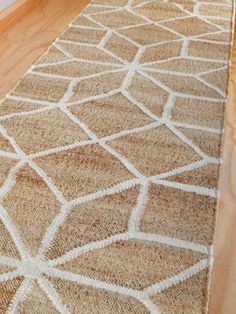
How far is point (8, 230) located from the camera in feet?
4.83

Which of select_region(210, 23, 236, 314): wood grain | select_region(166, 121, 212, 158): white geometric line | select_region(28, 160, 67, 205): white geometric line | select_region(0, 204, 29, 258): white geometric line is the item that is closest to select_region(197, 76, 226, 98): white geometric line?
select_region(210, 23, 236, 314): wood grain

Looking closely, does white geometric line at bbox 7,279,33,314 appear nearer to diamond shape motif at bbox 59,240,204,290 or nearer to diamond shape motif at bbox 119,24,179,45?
diamond shape motif at bbox 59,240,204,290

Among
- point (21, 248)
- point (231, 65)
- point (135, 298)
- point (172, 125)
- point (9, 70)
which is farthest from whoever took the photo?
point (231, 65)

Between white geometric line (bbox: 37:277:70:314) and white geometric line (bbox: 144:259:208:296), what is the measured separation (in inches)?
8.9

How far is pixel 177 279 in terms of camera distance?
1350mm

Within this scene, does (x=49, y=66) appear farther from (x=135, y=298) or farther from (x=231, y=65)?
(x=135, y=298)

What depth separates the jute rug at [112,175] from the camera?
1319mm

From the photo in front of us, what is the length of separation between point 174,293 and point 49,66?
1.52 meters

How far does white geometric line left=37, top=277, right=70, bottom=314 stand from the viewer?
4.07ft

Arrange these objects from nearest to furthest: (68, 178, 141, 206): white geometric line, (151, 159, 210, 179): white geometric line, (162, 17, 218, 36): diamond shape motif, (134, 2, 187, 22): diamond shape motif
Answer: (68, 178, 141, 206): white geometric line < (151, 159, 210, 179): white geometric line < (162, 17, 218, 36): diamond shape motif < (134, 2, 187, 22): diamond shape motif

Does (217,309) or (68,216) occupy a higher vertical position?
(68,216)


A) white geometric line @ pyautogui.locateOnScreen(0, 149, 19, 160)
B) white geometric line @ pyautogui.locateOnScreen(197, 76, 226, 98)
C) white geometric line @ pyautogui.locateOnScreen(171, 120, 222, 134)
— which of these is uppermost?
white geometric line @ pyautogui.locateOnScreen(197, 76, 226, 98)

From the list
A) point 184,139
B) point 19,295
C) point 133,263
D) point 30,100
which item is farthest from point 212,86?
point 19,295

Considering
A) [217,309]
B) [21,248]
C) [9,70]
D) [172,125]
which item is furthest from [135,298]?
[9,70]
